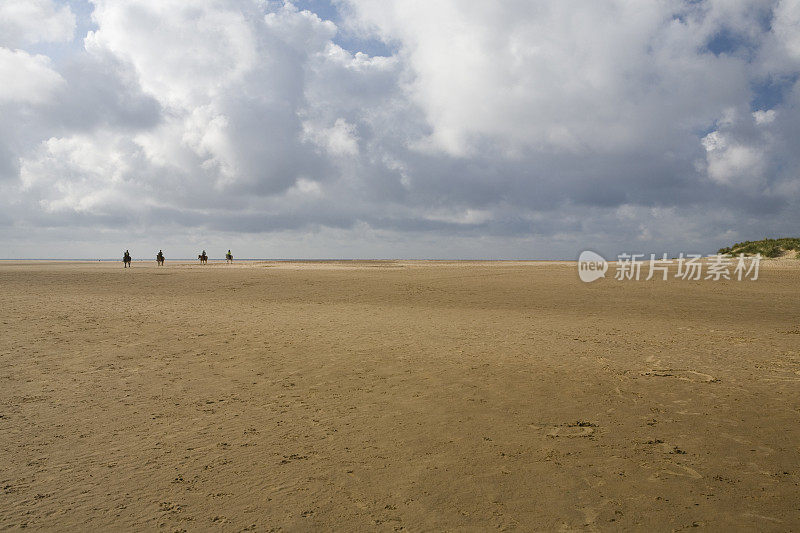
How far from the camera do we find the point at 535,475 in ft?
19.1

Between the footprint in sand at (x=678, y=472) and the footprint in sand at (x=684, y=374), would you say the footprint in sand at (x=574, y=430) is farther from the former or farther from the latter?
the footprint in sand at (x=684, y=374)

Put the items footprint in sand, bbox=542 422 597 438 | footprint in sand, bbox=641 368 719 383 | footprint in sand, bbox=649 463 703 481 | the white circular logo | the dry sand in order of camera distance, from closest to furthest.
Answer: the dry sand < footprint in sand, bbox=649 463 703 481 < footprint in sand, bbox=542 422 597 438 < footprint in sand, bbox=641 368 719 383 < the white circular logo

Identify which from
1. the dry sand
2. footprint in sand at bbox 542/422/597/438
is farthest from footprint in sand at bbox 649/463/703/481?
footprint in sand at bbox 542/422/597/438

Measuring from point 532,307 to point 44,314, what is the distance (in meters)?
20.2

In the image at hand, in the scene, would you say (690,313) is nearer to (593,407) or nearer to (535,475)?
(593,407)

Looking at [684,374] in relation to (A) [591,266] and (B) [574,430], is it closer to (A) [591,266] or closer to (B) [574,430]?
(B) [574,430]

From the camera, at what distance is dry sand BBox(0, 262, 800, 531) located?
5117 mm

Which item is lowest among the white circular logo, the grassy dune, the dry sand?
the dry sand

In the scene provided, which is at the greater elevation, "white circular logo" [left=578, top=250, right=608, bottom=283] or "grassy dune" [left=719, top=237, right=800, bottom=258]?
"grassy dune" [left=719, top=237, right=800, bottom=258]

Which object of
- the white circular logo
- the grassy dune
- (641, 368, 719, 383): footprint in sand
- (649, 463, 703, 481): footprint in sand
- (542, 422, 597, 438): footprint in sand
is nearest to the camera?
(649, 463, 703, 481): footprint in sand

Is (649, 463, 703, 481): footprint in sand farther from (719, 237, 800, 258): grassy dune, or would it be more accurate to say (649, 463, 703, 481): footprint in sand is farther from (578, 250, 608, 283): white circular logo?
(719, 237, 800, 258): grassy dune

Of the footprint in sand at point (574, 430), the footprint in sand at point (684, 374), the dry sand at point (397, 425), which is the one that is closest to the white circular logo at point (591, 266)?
the dry sand at point (397, 425)

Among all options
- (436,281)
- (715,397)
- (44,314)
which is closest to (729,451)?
(715,397)

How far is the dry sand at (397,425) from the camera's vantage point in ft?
16.8
